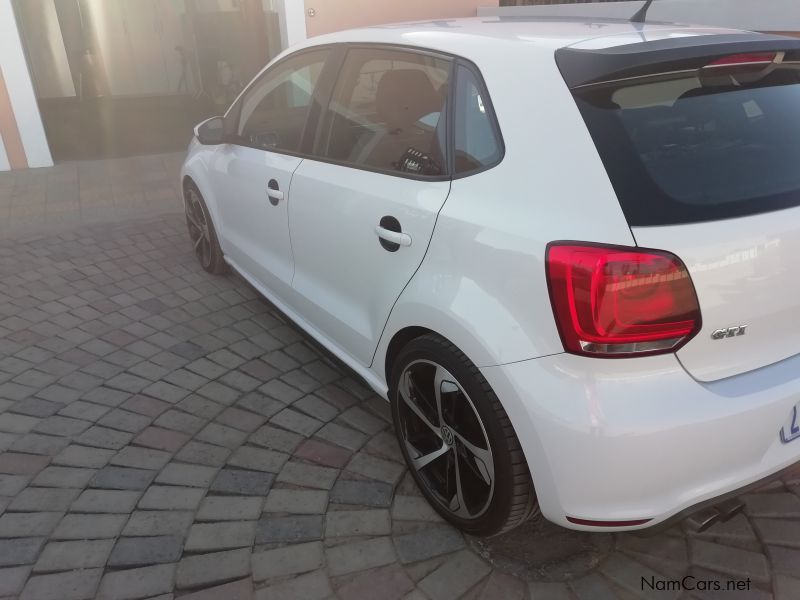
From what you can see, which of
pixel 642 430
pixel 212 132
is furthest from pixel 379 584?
pixel 212 132

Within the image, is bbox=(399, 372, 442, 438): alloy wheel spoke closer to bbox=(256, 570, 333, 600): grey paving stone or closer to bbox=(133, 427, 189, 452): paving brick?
bbox=(256, 570, 333, 600): grey paving stone

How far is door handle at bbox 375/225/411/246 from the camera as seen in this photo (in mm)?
2258

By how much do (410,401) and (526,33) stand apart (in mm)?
1416

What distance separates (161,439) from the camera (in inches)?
113

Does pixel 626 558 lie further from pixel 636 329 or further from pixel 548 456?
pixel 636 329

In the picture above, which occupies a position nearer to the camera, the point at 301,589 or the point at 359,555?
the point at 301,589

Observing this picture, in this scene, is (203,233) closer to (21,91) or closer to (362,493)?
(362,493)

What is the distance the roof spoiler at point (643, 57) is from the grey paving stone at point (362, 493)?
5.41 feet

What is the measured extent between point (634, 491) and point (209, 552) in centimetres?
146

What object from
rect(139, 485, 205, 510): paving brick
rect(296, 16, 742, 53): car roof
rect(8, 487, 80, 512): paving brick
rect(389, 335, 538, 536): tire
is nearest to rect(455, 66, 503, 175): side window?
rect(296, 16, 742, 53): car roof

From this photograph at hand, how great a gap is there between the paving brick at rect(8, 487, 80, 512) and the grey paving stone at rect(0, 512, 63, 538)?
0.03 meters

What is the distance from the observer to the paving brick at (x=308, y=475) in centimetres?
258

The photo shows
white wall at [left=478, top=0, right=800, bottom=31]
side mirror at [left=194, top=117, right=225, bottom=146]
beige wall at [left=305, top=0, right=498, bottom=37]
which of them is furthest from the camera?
beige wall at [left=305, top=0, right=498, bottom=37]

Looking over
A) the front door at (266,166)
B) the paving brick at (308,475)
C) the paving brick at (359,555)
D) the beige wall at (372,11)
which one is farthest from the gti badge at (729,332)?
the beige wall at (372,11)
